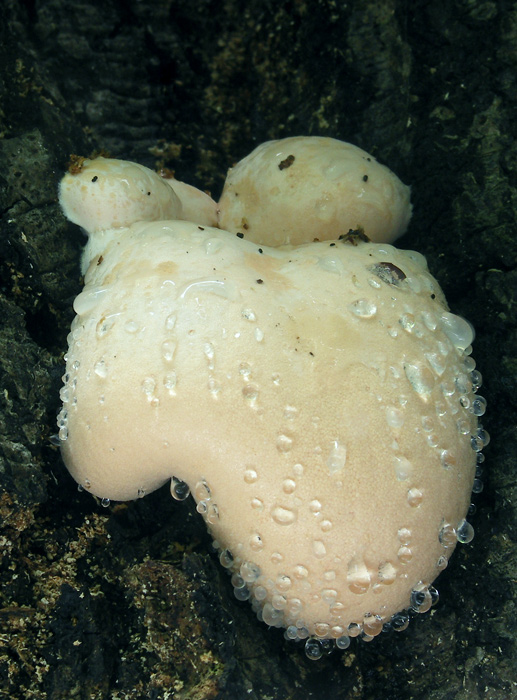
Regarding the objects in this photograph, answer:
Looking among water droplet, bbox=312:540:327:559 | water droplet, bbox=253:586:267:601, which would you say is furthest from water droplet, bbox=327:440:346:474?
water droplet, bbox=253:586:267:601

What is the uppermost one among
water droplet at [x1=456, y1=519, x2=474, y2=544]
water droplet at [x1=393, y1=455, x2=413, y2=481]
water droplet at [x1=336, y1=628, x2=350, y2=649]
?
water droplet at [x1=393, y1=455, x2=413, y2=481]

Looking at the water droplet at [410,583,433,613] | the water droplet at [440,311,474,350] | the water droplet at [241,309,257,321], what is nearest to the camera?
the water droplet at [241,309,257,321]

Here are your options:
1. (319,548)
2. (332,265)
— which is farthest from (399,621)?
(332,265)

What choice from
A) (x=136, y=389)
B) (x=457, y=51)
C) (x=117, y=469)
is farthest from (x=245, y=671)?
(x=457, y=51)

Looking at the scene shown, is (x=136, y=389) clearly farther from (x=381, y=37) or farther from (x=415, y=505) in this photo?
(x=381, y=37)

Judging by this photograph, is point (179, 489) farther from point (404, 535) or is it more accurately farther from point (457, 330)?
point (457, 330)

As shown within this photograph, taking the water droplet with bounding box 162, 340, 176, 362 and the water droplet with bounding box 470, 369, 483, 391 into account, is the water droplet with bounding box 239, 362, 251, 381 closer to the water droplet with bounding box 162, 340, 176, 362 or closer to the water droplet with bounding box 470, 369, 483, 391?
the water droplet with bounding box 162, 340, 176, 362

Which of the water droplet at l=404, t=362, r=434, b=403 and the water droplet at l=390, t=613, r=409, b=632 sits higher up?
the water droplet at l=404, t=362, r=434, b=403
